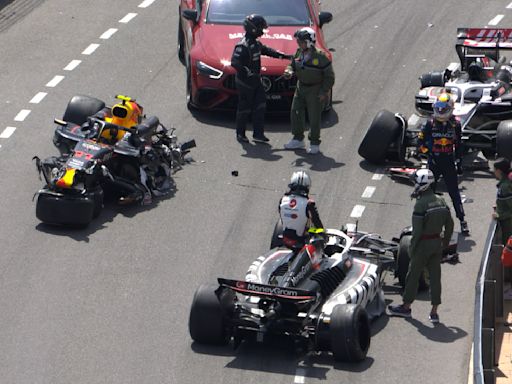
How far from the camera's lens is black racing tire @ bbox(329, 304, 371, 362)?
15422 mm

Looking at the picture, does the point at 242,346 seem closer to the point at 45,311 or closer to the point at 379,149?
the point at 45,311

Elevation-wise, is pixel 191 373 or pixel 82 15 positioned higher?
pixel 191 373

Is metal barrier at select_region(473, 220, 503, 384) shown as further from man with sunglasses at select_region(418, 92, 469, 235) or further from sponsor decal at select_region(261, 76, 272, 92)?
sponsor decal at select_region(261, 76, 272, 92)

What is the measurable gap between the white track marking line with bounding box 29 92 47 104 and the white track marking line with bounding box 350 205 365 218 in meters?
6.88

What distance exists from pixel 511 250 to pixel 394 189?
365 centimetres

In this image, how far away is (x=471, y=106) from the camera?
73.1ft

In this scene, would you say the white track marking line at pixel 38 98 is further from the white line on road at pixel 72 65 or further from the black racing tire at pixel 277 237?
the black racing tire at pixel 277 237

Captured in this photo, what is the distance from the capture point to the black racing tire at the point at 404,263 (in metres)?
17.4

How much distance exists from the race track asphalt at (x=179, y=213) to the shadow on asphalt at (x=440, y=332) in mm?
23

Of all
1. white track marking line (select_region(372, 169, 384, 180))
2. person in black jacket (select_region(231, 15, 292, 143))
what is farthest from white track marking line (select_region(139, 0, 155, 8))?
white track marking line (select_region(372, 169, 384, 180))

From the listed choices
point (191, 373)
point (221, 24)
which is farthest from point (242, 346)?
point (221, 24)

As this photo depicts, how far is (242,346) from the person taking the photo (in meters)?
16.2

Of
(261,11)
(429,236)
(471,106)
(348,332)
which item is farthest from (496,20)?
(348,332)

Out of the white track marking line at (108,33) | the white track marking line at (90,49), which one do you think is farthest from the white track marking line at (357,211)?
the white track marking line at (108,33)
